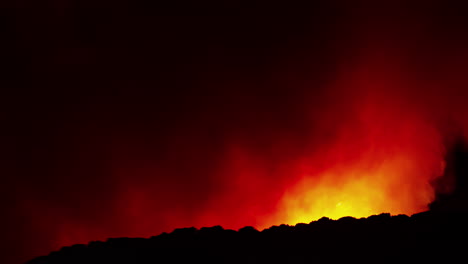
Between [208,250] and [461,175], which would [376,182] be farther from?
[208,250]

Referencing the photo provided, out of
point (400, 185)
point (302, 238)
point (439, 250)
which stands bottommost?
point (439, 250)

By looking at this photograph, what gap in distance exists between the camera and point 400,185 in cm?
2377

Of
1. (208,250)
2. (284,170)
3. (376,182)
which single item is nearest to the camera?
(208,250)

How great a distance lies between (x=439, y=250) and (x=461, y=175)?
19375 millimetres

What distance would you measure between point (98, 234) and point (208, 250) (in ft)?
58.0

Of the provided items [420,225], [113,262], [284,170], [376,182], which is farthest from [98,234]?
[420,225]

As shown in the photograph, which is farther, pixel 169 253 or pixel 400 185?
pixel 400 185

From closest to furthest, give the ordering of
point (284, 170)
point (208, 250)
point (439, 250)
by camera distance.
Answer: point (439, 250) → point (208, 250) → point (284, 170)

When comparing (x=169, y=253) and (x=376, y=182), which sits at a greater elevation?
(x=376, y=182)

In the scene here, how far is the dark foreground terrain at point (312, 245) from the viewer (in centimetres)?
784

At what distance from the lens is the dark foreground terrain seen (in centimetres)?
784

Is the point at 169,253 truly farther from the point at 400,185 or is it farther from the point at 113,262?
the point at 400,185

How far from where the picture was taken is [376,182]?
77.3 ft

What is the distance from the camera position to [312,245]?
27.3ft
